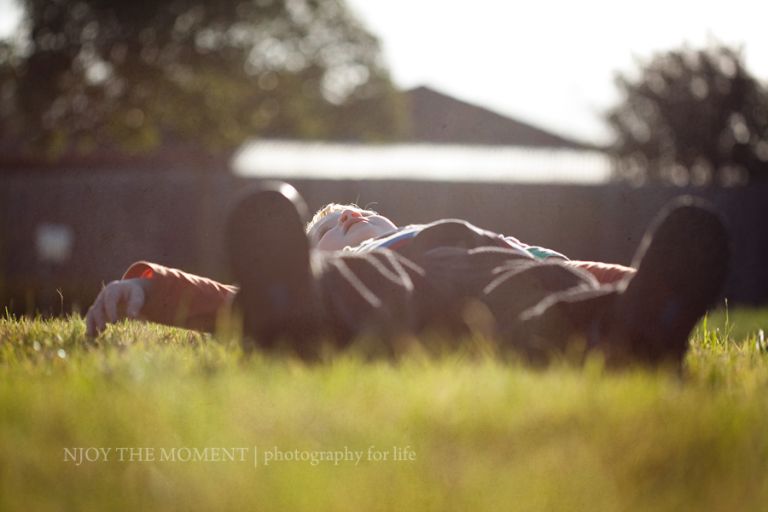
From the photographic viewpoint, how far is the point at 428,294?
253 cm

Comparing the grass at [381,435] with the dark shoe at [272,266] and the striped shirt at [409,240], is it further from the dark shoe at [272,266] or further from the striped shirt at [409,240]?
the striped shirt at [409,240]

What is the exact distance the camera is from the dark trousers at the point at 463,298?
88.5 inches

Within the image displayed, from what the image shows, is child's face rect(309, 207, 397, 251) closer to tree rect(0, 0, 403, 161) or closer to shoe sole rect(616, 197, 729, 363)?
shoe sole rect(616, 197, 729, 363)

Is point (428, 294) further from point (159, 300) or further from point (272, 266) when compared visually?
point (159, 300)

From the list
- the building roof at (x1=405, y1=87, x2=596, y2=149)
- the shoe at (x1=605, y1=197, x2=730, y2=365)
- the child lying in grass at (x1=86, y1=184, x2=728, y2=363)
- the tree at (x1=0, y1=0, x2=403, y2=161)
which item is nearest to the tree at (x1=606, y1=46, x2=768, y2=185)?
the building roof at (x1=405, y1=87, x2=596, y2=149)

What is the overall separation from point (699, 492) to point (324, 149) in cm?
2173

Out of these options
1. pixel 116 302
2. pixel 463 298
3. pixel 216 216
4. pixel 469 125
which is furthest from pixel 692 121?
pixel 116 302

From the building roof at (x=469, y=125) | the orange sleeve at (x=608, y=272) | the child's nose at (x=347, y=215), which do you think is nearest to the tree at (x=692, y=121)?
the building roof at (x=469, y=125)

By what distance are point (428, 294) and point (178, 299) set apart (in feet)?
2.26

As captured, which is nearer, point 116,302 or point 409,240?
point 116,302

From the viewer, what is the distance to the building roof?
29125 mm

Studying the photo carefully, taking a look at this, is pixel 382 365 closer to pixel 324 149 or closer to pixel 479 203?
pixel 479 203

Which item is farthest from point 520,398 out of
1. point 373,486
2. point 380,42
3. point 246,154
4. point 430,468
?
point 246,154

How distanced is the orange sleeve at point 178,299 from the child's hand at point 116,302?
0.03 meters
